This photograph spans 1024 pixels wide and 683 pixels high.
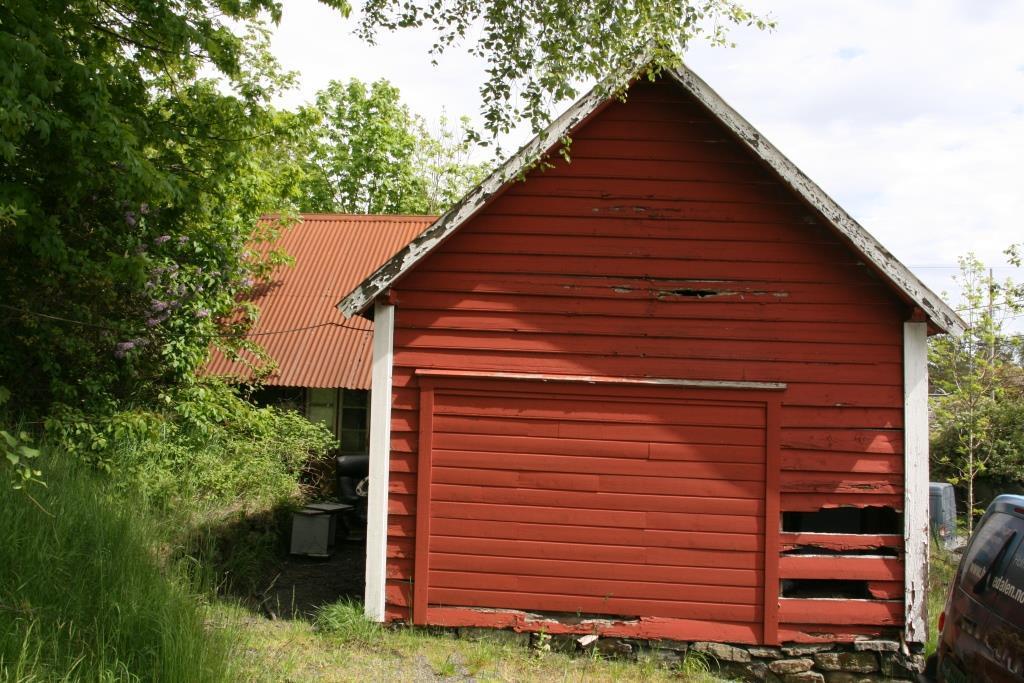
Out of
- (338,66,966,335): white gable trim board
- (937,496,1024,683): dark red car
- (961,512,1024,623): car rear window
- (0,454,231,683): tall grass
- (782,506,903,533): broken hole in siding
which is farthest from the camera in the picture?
(782,506,903,533): broken hole in siding

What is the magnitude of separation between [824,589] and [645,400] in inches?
109

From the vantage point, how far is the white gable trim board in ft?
25.9

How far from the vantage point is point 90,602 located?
253 inches

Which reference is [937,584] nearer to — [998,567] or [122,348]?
[998,567]

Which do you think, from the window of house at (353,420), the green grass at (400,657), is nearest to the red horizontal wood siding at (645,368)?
the green grass at (400,657)

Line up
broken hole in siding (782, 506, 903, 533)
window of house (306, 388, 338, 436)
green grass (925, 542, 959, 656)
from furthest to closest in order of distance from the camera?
window of house (306, 388, 338, 436) < green grass (925, 542, 959, 656) < broken hole in siding (782, 506, 903, 533)

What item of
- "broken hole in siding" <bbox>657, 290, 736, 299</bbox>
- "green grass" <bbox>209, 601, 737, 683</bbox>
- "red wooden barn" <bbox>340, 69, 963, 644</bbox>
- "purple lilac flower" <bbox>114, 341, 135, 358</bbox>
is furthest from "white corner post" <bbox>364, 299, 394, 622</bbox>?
Result: "purple lilac flower" <bbox>114, 341, 135, 358</bbox>

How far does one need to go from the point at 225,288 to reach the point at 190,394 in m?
1.82

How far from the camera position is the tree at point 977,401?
15.1 metres

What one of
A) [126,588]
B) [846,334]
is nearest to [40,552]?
[126,588]

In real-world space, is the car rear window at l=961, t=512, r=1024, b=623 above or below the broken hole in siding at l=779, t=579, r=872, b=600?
above

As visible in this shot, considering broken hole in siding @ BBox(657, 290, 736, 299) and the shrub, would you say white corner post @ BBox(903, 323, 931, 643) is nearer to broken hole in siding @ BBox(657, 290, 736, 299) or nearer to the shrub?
broken hole in siding @ BBox(657, 290, 736, 299)

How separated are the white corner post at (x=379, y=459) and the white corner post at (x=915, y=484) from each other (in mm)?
4984

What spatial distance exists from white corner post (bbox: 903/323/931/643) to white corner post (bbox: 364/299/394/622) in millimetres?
4984
